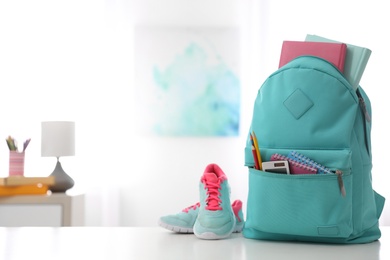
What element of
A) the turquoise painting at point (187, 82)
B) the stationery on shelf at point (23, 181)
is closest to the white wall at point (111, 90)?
the turquoise painting at point (187, 82)

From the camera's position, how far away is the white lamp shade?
8.51ft

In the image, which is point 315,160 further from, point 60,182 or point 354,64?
point 60,182

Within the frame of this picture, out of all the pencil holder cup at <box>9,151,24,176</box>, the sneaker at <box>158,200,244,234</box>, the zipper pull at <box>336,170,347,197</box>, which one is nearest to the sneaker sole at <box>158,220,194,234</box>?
the sneaker at <box>158,200,244,234</box>

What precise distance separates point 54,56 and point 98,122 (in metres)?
0.46

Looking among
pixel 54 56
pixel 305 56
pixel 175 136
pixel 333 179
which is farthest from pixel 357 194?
pixel 54 56

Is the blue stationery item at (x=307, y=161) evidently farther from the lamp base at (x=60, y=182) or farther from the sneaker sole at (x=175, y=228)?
the lamp base at (x=60, y=182)

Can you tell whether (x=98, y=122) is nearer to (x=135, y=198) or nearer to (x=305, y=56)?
(x=135, y=198)

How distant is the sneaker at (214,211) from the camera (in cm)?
78

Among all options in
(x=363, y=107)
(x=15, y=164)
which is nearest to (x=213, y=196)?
(x=363, y=107)

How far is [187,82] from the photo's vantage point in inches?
122

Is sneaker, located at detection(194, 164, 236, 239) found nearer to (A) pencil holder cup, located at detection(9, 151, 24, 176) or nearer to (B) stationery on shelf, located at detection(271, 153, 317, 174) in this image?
(B) stationery on shelf, located at detection(271, 153, 317, 174)

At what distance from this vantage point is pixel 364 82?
2.96 meters

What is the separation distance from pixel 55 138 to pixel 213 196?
1.95 metres

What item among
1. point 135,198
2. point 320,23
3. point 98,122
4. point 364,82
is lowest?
point 135,198
